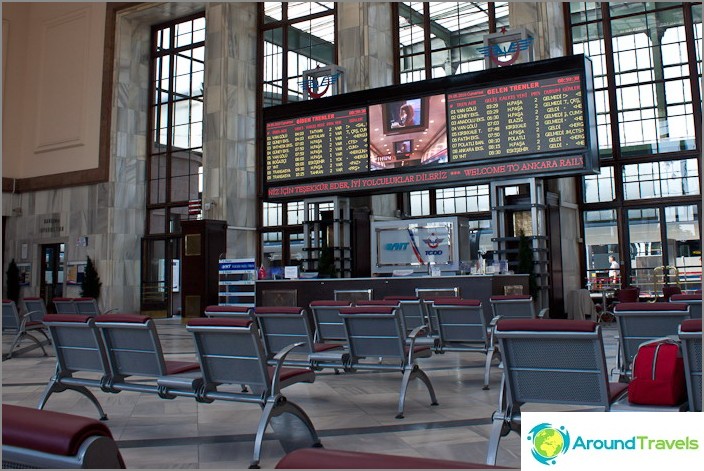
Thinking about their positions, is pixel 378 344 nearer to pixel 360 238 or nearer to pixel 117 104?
pixel 360 238

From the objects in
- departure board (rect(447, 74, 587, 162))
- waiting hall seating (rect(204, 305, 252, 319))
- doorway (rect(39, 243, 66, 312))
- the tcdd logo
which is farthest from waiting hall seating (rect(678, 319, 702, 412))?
doorway (rect(39, 243, 66, 312))

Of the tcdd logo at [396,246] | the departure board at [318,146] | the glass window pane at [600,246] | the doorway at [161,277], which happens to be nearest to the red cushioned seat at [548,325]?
the tcdd logo at [396,246]

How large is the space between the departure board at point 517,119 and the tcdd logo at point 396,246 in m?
2.05

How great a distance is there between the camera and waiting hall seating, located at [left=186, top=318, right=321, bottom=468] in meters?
3.74

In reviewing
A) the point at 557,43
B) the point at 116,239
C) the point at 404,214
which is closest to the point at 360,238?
the point at 404,214

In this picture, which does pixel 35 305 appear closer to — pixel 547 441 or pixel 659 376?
pixel 659 376

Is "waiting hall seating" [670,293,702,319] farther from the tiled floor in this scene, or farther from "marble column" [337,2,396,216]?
"marble column" [337,2,396,216]

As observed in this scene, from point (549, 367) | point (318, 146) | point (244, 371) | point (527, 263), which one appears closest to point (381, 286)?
point (527, 263)

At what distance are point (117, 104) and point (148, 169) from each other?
2156 mm

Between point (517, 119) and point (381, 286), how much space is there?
12.9ft

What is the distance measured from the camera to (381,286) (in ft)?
37.0

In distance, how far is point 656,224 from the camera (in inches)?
547

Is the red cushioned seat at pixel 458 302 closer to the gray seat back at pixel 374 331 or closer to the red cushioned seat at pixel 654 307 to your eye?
the gray seat back at pixel 374 331

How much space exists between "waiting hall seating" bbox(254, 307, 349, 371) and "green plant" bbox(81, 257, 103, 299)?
1452cm
